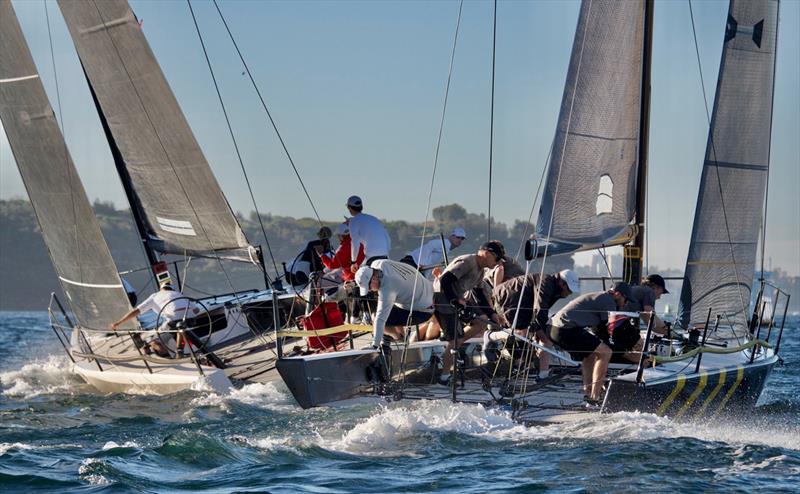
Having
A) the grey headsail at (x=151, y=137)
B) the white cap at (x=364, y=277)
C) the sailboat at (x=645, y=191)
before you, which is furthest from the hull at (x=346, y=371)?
the grey headsail at (x=151, y=137)

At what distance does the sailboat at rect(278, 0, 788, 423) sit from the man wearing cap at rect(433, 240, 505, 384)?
15.4 inches

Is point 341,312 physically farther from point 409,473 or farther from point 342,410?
point 409,473

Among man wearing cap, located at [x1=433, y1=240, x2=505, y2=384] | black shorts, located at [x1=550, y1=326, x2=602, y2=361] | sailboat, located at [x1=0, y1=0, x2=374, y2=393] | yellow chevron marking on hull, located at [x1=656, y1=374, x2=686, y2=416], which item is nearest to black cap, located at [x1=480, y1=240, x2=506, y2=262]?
man wearing cap, located at [x1=433, y1=240, x2=505, y2=384]

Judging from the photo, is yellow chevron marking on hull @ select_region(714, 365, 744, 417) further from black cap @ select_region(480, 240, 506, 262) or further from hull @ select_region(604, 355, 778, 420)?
black cap @ select_region(480, 240, 506, 262)

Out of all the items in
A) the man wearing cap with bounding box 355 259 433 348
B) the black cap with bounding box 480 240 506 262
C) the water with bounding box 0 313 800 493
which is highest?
the black cap with bounding box 480 240 506 262

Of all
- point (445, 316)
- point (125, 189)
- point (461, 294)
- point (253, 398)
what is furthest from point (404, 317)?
point (125, 189)

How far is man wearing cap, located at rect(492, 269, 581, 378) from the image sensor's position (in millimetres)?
8859

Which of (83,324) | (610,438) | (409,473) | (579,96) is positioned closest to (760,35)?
(579,96)

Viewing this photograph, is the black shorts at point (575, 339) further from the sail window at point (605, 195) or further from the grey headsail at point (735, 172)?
the grey headsail at point (735, 172)

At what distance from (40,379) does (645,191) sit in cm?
768

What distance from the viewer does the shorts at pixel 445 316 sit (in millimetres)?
9414

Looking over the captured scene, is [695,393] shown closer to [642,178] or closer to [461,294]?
[461,294]

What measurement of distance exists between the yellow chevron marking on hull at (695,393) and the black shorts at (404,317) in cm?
206

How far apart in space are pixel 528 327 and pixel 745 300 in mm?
3318
